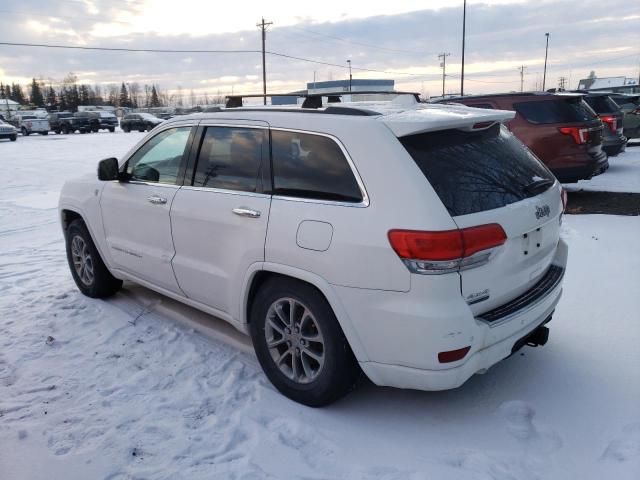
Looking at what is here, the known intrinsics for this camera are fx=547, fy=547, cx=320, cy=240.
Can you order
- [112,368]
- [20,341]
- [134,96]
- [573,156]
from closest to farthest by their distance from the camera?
[112,368] → [20,341] → [573,156] → [134,96]

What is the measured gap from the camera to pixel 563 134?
8.34 metres

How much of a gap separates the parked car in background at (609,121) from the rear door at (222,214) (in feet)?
31.6

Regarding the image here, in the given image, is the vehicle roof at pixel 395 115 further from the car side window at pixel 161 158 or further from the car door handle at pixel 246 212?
the car door handle at pixel 246 212

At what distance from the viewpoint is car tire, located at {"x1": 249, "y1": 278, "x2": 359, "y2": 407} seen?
3.09 m

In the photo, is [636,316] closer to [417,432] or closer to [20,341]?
[417,432]

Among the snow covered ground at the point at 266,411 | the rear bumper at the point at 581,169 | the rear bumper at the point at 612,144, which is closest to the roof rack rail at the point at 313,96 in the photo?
the snow covered ground at the point at 266,411

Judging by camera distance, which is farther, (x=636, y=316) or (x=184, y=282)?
(x=636, y=316)

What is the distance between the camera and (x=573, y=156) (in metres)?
8.33

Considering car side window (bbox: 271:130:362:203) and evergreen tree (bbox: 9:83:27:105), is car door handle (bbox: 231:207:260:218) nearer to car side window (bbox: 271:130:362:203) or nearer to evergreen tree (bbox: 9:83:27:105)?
car side window (bbox: 271:130:362:203)

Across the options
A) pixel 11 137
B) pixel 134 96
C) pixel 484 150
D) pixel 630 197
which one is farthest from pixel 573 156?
pixel 134 96

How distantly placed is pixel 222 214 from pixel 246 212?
0.26 meters

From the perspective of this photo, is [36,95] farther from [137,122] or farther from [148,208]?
[148,208]

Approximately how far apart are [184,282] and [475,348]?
2.19m

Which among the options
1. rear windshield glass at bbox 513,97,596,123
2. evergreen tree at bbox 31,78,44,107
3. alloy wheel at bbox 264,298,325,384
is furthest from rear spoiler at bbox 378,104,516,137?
evergreen tree at bbox 31,78,44,107
